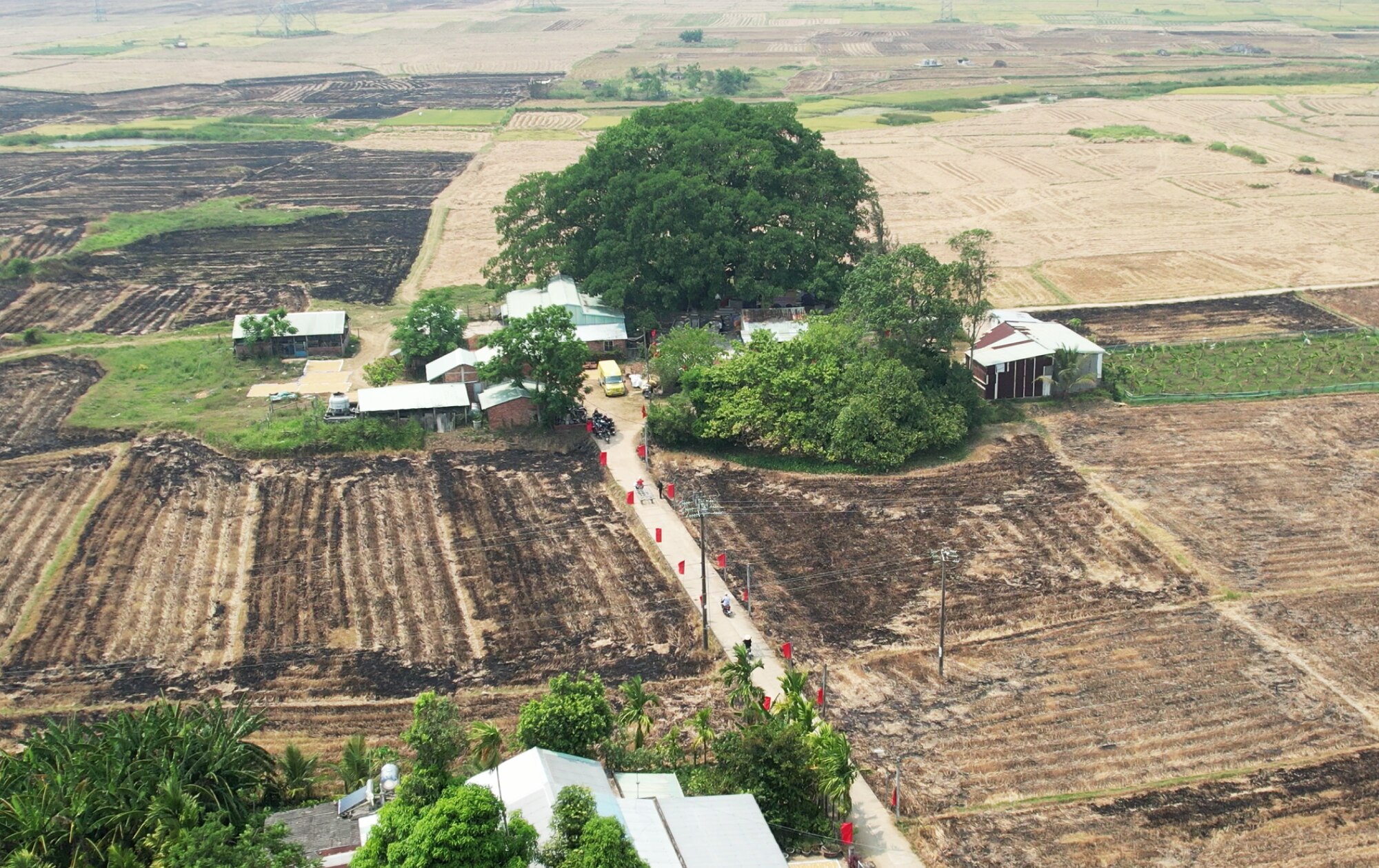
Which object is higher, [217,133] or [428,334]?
[217,133]

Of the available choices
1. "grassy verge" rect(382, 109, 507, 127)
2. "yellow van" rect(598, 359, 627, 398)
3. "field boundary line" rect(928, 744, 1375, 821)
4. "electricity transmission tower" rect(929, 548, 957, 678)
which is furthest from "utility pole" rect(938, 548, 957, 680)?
"grassy verge" rect(382, 109, 507, 127)

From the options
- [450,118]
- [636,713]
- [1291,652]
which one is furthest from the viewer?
[450,118]

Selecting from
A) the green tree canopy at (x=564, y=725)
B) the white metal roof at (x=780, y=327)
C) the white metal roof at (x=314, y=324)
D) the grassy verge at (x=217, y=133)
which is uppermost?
the grassy verge at (x=217, y=133)

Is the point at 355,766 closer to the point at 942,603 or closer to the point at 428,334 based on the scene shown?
the point at 942,603

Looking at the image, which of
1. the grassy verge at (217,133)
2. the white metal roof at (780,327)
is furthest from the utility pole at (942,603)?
the grassy verge at (217,133)

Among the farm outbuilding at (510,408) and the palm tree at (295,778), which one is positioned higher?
the farm outbuilding at (510,408)

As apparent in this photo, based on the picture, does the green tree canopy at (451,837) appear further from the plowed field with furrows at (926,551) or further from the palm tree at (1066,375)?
the palm tree at (1066,375)

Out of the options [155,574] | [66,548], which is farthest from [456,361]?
[66,548]
